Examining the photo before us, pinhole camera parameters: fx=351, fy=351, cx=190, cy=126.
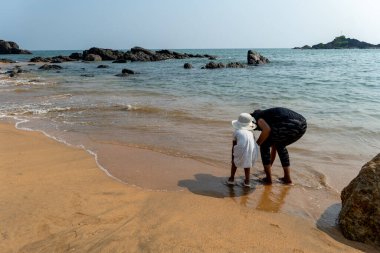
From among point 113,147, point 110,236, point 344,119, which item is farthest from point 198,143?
point 344,119

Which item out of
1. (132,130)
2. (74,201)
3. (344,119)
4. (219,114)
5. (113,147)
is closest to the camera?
(74,201)

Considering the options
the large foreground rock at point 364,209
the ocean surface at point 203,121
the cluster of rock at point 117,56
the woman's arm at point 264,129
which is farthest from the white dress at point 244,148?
the cluster of rock at point 117,56

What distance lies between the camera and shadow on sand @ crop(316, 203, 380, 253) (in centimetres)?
358

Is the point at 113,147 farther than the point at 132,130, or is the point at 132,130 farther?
the point at 132,130

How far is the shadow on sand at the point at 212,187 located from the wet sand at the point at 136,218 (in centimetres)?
2

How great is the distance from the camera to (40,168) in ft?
18.2

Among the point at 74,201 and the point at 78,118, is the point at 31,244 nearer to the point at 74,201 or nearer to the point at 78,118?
the point at 74,201

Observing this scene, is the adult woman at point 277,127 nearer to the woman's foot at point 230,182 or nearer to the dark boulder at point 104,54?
the woman's foot at point 230,182

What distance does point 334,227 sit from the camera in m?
4.05

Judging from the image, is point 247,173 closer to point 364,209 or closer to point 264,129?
point 264,129

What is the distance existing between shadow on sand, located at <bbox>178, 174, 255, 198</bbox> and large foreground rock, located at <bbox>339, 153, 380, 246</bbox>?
152cm

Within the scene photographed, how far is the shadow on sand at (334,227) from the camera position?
3580 mm

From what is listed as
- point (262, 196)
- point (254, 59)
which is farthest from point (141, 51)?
point (262, 196)

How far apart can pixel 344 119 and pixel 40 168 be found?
27.3ft
